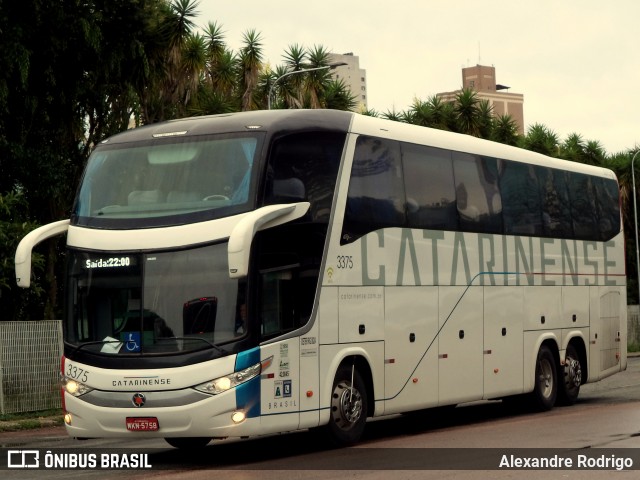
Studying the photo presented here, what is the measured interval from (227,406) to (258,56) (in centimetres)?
3145

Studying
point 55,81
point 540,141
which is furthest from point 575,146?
point 55,81

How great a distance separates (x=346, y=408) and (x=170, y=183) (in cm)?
355

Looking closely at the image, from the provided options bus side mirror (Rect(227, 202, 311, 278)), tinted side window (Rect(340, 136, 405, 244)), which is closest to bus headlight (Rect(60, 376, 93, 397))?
bus side mirror (Rect(227, 202, 311, 278))

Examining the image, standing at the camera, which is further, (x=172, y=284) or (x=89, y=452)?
(x=89, y=452)

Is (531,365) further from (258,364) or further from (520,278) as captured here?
(258,364)

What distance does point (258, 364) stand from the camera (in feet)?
45.6

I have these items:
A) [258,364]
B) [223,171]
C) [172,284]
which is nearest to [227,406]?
[258,364]

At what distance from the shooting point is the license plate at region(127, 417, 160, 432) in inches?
539

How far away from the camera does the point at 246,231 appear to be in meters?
13.2

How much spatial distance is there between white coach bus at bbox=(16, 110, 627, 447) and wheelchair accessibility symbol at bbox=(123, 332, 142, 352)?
2 centimetres

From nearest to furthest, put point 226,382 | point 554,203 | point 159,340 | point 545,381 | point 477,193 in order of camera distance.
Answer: point 226,382 < point 159,340 < point 477,193 < point 545,381 < point 554,203

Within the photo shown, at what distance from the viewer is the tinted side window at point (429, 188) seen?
56.3 ft

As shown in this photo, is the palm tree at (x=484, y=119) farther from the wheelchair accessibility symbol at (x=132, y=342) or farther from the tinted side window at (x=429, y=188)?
the wheelchair accessibility symbol at (x=132, y=342)

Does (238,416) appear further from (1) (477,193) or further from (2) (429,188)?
(1) (477,193)
